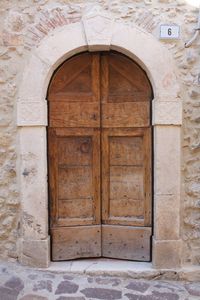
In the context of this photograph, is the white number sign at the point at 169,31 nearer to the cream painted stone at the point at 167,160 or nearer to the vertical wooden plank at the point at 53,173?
the cream painted stone at the point at 167,160

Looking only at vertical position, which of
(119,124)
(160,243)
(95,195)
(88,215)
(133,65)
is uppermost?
(133,65)

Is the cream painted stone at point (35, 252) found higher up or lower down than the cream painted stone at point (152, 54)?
lower down

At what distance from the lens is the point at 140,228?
10.3 feet

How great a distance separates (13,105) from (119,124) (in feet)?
3.56

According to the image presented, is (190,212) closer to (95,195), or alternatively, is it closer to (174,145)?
(174,145)

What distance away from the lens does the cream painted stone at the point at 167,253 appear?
9.78 ft

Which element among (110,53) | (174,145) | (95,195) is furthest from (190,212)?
(110,53)

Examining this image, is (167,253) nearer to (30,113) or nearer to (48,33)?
(30,113)

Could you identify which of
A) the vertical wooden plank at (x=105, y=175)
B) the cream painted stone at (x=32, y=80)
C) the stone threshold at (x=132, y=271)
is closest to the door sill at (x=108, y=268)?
the stone threshold at (x=132, y=271)

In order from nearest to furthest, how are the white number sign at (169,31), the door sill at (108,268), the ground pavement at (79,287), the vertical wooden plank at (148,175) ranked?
the ground pavement at (79,287), the white number sign at (169,31), the door sill at (108,268), the vertical wooden plank at (148,175)

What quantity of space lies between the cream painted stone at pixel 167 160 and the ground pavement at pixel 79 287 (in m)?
0.90

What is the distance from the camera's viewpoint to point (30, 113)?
2.93 m

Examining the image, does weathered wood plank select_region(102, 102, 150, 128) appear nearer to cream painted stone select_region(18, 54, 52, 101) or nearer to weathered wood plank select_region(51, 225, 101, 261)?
cream painted stone select_region(18, 54, 52, 101)

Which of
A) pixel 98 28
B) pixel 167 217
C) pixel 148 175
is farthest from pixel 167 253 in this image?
pixel 98 28
